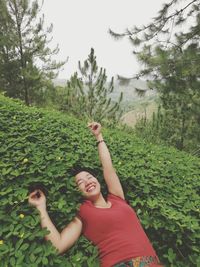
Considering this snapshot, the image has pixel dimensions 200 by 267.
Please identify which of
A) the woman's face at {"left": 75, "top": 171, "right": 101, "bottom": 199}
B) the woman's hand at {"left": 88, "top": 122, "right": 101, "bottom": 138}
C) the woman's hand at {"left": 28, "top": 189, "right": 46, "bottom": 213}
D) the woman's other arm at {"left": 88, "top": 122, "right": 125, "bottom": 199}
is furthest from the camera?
the woman's hand at {"left": 88, "top": 122, "right": 101, "bottom": 138}

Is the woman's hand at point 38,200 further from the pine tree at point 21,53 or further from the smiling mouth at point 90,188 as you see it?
the pine tree at point 21,53

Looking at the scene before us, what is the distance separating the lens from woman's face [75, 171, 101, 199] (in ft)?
8.27

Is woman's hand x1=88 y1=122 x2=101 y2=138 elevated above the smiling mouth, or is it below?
above

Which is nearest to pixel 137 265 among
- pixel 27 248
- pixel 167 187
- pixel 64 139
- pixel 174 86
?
pixel 27 248

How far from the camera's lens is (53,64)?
1788 centimetres

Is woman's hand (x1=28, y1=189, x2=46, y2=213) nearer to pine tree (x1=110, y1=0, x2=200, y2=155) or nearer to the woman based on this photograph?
the woman

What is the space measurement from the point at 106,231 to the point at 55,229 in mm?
371

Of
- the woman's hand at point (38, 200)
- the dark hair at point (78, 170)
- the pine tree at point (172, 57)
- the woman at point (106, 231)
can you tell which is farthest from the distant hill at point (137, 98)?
the woman's hand at point (38, 200)

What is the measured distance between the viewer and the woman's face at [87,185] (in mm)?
2520

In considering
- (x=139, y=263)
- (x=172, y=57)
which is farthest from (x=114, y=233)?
(x=172, y=57)

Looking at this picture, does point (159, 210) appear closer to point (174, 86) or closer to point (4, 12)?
point (174, 86)

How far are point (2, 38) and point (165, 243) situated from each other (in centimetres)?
1519

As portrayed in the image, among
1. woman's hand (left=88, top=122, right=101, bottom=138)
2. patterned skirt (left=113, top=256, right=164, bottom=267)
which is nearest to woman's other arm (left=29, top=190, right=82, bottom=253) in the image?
patterned skirt (left=113, top=256, right=164, bottom=267)

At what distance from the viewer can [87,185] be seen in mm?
2592
